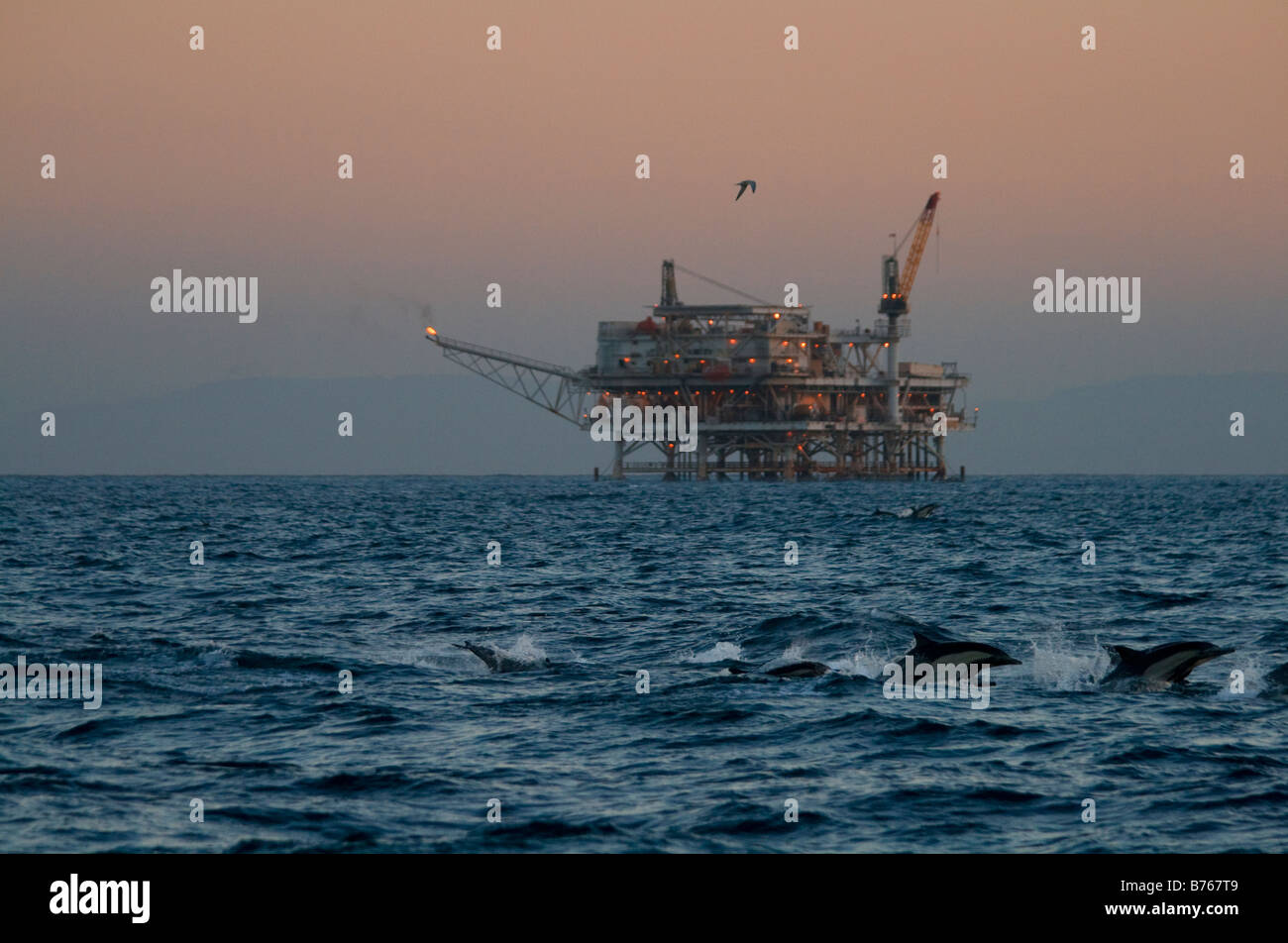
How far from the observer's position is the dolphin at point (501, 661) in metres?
21.4

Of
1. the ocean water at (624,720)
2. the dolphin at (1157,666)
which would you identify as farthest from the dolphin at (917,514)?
the dolphin at (1157,666)

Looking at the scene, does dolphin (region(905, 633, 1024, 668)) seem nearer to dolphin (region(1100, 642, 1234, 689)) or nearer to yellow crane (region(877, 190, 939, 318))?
dolphin (region(1100, 642, 1234, 689))

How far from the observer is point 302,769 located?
14.5 m

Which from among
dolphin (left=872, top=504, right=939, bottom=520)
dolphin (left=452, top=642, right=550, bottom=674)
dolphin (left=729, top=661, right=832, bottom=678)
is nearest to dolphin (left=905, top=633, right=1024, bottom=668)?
dolphin (left=729, top=661, right=832, bottom=678)

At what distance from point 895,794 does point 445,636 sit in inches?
525

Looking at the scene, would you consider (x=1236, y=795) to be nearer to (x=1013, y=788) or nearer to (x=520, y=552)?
(x=1013, y=788)

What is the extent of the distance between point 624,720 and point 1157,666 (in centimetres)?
763

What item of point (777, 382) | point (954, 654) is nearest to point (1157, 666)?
point (954, 654)

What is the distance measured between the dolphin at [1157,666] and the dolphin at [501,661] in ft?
27.0

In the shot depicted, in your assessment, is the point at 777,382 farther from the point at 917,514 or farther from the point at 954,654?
the point at 954,654

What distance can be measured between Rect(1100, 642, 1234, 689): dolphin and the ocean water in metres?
0.30

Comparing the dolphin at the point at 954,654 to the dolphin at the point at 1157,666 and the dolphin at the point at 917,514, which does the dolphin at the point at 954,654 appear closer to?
the dolphin at the point at 1157,666
